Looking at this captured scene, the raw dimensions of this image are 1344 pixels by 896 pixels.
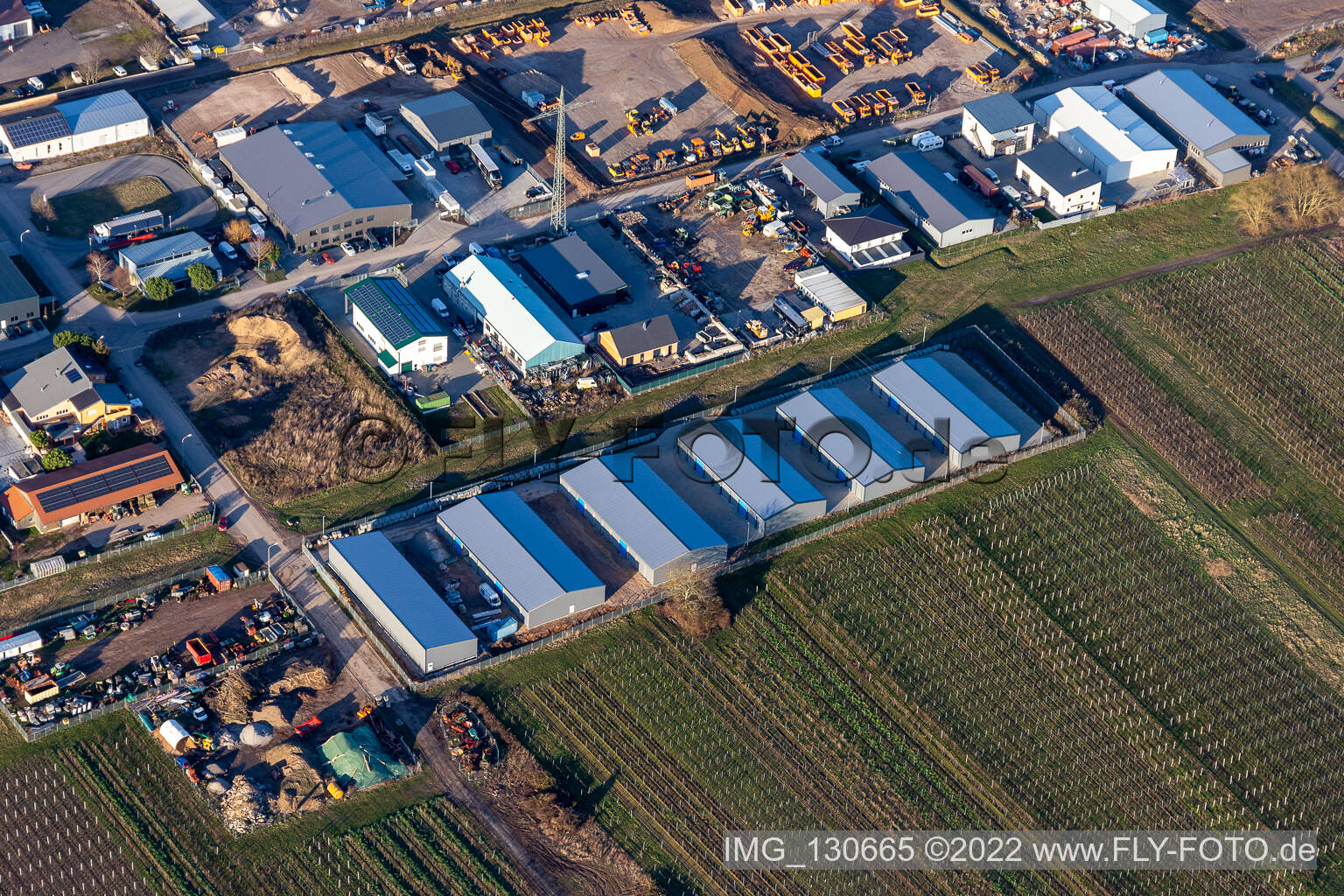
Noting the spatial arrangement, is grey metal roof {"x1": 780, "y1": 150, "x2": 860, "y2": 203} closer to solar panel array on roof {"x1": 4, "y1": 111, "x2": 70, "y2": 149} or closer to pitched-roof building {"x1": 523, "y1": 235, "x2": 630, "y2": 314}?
pitched-roof building {"x1": 523, "y1": 235, "x2": 630, "y2": 314}

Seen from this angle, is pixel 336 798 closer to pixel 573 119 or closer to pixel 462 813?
pixel 462 813

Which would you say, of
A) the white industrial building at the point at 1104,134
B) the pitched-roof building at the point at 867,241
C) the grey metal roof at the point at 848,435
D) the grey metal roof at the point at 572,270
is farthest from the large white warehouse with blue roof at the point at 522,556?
the white industrial building at the point at 1104,134

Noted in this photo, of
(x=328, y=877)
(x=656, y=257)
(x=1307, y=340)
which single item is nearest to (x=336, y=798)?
(x=328, y=877)

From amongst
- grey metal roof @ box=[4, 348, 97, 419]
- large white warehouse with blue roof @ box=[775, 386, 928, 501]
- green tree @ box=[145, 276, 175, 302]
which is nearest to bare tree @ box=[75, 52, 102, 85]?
green tree @ box=[145, 276, 175, 302]

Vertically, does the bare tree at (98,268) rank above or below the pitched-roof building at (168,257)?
below

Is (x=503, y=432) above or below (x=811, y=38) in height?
below

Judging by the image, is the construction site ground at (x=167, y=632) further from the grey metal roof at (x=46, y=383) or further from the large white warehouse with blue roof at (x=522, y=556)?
the grey metal roof at (x=46, y=383)
